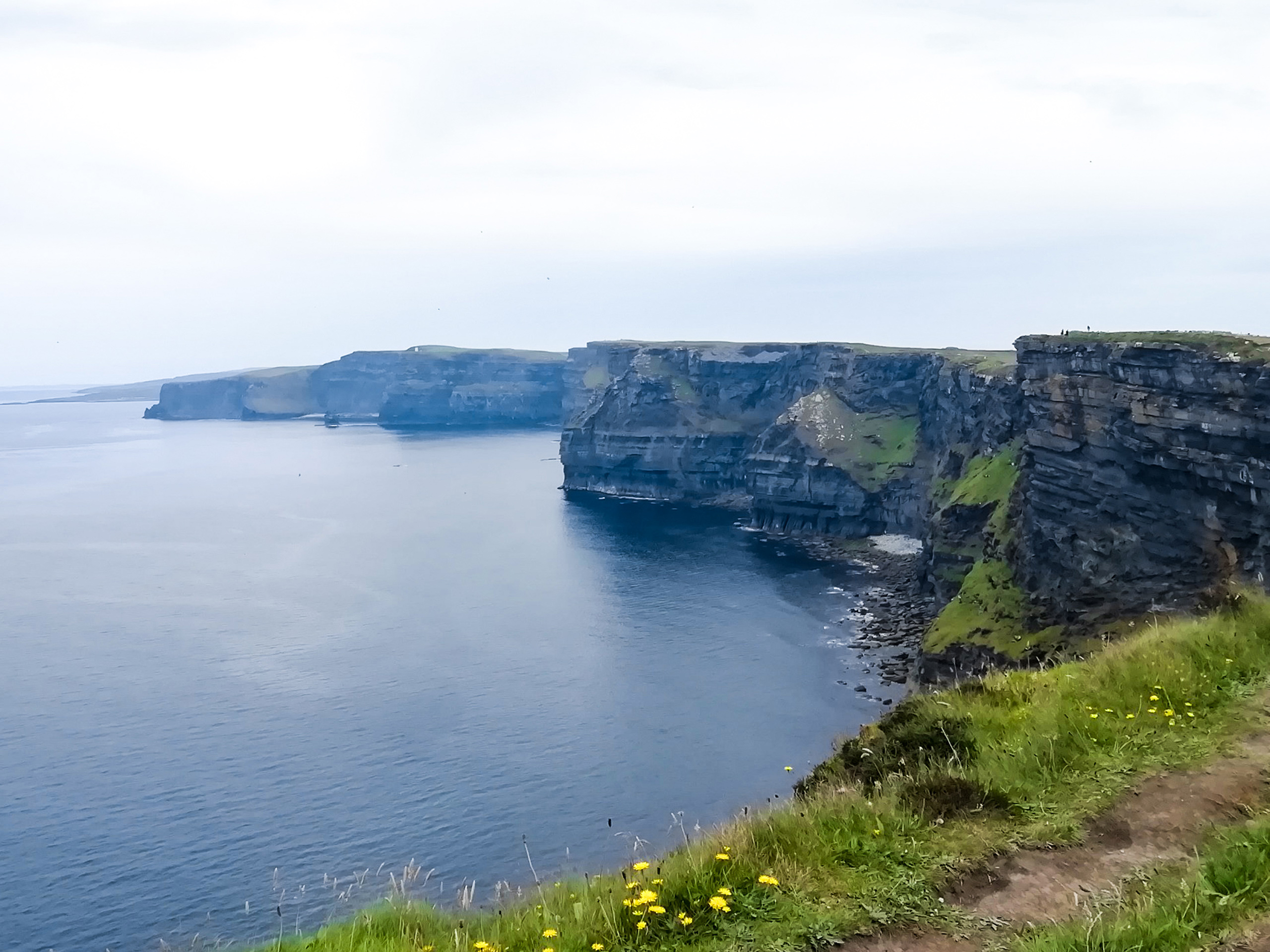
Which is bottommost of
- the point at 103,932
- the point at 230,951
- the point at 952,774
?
the point at 103,932

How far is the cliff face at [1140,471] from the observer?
196 feet

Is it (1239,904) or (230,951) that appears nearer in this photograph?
(1239,904)

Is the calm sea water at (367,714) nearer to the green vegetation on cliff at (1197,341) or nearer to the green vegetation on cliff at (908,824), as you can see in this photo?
the green vegetation on cliff at (908,824)

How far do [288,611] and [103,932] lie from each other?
205 feet

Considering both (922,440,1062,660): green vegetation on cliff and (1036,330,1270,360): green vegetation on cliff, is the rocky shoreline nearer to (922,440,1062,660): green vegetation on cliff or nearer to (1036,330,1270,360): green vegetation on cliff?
(922,440,1062,660): green vegetation on cliff

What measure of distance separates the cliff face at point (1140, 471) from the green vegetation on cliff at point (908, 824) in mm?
43246

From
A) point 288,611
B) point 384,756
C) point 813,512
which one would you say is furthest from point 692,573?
point 384,756

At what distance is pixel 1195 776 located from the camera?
12.6 metres

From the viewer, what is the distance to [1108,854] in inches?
436

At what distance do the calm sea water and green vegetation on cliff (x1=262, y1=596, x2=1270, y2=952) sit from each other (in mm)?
14771

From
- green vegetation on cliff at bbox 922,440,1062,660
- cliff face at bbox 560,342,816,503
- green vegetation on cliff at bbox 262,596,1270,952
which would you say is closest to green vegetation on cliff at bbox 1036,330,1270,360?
green vegetation on cliff at bbox 922,440,1062,660

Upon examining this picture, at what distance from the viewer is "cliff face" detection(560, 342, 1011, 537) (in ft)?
480

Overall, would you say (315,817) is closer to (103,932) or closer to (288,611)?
(103,932)

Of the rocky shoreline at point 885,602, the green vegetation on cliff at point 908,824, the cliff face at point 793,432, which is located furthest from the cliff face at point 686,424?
the green vegetation on cliff at point 908,824
